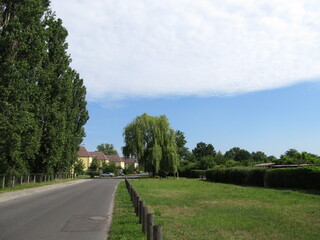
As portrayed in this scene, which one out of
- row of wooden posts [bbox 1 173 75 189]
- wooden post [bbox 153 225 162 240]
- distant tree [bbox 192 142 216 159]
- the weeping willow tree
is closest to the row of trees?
row of wooden posts [bbox 1 173 75 189]

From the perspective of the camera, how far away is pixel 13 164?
27.7 metres

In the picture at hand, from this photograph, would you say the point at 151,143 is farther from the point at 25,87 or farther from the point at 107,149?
the point at 107,149

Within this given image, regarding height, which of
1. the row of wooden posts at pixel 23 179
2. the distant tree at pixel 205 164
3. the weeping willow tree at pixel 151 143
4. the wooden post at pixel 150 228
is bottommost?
the wooden post at pixel 150 228

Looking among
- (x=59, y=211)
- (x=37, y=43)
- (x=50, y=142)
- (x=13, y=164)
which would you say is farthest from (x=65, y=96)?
(x=59, y=211)

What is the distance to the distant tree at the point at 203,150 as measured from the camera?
434ft

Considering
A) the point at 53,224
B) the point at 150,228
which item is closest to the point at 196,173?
the point at 53,224

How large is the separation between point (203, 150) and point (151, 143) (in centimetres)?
8796

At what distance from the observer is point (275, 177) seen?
2481 centimetres

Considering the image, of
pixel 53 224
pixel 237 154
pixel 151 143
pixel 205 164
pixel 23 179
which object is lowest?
pixel 53 224

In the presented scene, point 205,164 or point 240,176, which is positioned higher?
point 205,164

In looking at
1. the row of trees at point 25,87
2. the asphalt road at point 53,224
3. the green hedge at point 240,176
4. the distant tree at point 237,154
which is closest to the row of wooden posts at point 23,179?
the row of trees at point 25,87

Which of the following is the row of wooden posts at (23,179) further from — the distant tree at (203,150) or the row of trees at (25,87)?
the distant tree at (203,150)

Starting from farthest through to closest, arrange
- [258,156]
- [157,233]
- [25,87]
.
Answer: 1. [258,156]
2. [25,87]
3. [157,233]

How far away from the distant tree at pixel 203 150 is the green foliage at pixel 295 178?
107 metres
